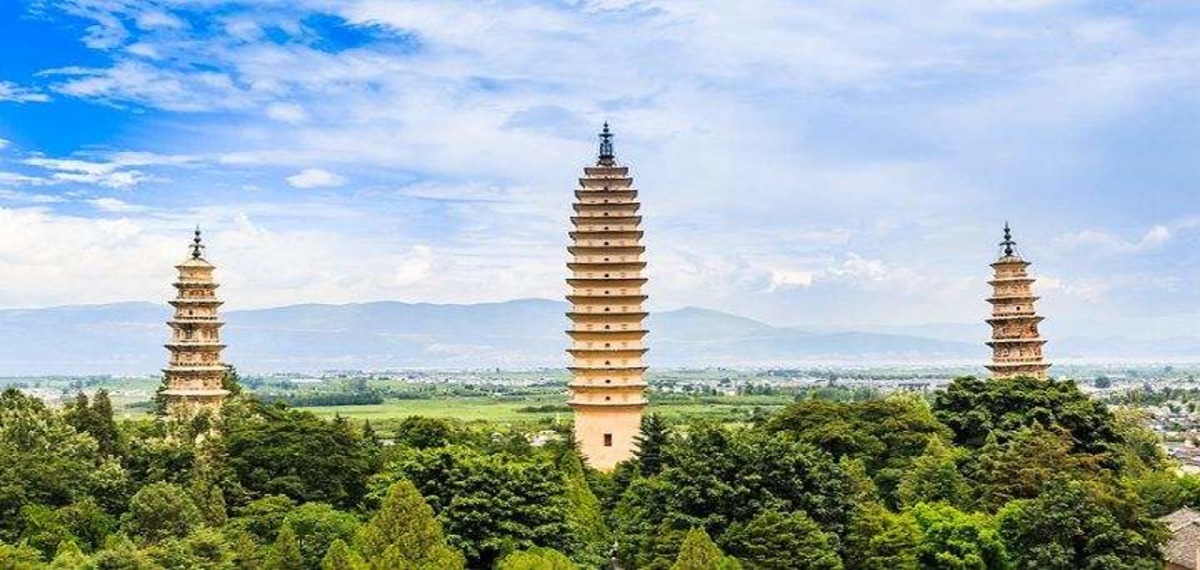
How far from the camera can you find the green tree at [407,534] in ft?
109

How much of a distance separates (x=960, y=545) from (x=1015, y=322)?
26.6 metres

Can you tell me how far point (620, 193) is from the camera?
62.1 metres

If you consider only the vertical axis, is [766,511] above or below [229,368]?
below

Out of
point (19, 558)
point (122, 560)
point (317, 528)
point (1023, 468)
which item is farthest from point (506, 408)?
point (122, 560)

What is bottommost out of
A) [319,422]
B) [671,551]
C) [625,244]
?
[671,551]

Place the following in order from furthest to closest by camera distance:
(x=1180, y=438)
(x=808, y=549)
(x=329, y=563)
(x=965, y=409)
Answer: (x=1180, y=438)
(x=965, y=409)
(x=808, y=549)
(x=329, y=563)

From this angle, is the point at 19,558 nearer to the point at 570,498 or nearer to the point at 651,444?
the point at 570,498

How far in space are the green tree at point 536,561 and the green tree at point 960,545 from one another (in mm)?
9691

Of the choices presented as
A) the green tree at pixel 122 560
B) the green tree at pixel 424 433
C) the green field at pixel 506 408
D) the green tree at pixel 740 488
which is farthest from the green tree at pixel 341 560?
the green field at pixel 506 408

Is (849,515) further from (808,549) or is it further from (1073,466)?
(1073,466)

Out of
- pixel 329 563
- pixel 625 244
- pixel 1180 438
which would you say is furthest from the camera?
pixel 1180 438

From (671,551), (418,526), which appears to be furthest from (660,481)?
(418,526)

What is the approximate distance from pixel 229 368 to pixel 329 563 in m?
25.4

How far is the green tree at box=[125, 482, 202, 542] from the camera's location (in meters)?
37.6
